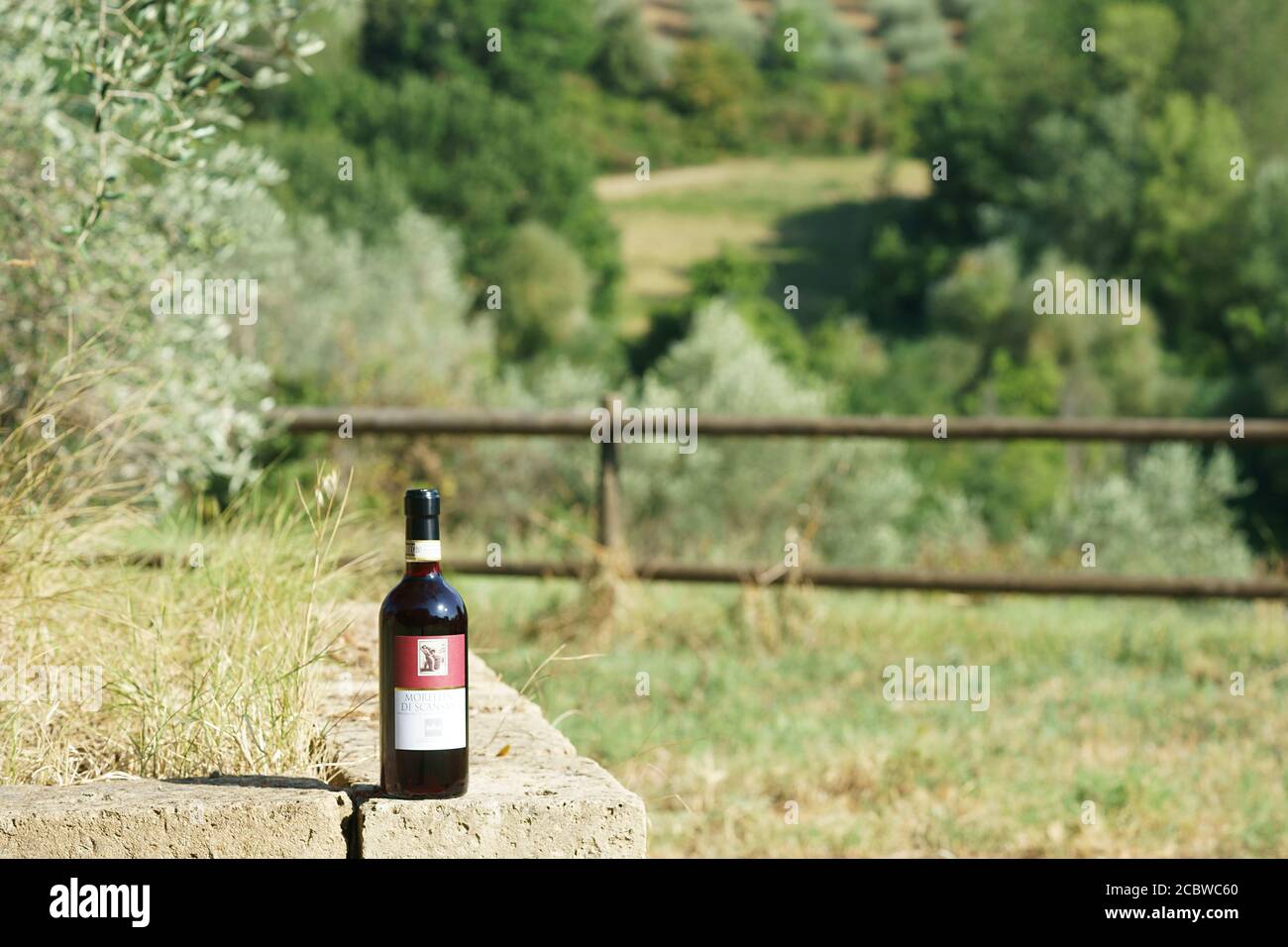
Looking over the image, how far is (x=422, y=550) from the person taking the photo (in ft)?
7.53

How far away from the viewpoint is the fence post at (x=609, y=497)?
6.27 meters

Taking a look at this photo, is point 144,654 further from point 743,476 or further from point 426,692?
point 743,476

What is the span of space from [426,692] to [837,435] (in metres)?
4.29

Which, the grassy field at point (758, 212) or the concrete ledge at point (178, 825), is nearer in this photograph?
the concrete ledge at point (178, 825)

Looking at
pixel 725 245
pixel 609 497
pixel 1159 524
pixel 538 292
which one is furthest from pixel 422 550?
pixel 725 245

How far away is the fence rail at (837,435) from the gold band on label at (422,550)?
3.75m

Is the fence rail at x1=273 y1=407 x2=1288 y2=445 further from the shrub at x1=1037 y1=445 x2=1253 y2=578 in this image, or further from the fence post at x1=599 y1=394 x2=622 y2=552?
the shrub at x1=1037 y1=445 x2=1253 y2=578

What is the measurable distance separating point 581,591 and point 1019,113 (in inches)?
1678

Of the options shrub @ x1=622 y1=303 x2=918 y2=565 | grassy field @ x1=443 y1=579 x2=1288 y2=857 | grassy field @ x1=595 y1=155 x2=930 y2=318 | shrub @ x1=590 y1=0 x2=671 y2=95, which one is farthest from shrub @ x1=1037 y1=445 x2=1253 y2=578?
shrub @ x1=590 y1=0 x2=671 y2=95

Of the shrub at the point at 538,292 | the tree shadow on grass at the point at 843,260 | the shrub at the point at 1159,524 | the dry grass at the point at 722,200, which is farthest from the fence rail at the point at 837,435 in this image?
the dry grass at the point at 722,200

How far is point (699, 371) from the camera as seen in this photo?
1781 cm

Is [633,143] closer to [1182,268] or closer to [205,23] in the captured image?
[1182,268]

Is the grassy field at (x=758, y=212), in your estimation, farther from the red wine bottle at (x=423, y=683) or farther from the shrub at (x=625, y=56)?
the red wine bottle at (x=423, y=683)
